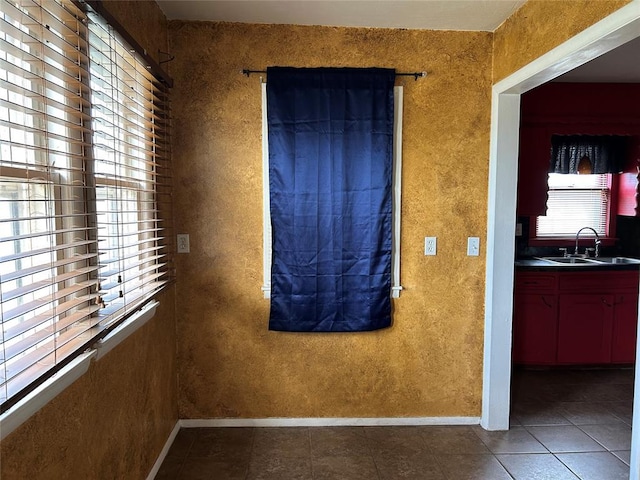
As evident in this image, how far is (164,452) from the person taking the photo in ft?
8.21

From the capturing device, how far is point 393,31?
2.69 meters

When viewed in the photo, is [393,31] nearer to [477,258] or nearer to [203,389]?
[477,258]

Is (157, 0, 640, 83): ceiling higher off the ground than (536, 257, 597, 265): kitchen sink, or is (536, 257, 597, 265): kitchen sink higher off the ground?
(157, 0, 640, 83): ceiling

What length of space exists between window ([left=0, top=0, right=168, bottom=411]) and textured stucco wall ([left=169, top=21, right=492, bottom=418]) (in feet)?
1.90

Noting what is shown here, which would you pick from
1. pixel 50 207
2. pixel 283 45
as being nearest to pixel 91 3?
pixel 50 207

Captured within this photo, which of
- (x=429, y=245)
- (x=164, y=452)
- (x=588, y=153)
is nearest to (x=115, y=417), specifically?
(x=164, y=452)

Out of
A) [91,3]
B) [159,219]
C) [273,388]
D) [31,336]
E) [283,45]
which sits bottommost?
[273,388]

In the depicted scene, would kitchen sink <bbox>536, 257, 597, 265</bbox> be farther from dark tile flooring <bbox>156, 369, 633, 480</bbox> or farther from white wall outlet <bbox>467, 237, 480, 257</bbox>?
white wall outlet <bbox>467, 237, 480, 257</bbox>

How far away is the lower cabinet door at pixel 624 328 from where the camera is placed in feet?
12.3

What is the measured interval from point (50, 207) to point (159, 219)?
1035 millimetres

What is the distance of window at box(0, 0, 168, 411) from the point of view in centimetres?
117

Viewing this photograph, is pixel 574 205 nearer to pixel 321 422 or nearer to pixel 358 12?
pixel 358 12

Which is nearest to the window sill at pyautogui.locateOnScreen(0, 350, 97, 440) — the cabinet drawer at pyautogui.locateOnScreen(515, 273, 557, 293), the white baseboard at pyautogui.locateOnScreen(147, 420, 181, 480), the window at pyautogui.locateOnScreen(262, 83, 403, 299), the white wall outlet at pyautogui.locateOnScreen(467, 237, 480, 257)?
the white baseboard at pyautogui.locateOnScreen(147, 420, 181, 480)

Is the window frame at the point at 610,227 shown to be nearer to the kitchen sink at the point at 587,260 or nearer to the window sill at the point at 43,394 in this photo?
the kitchen sink at the point at 587,260
